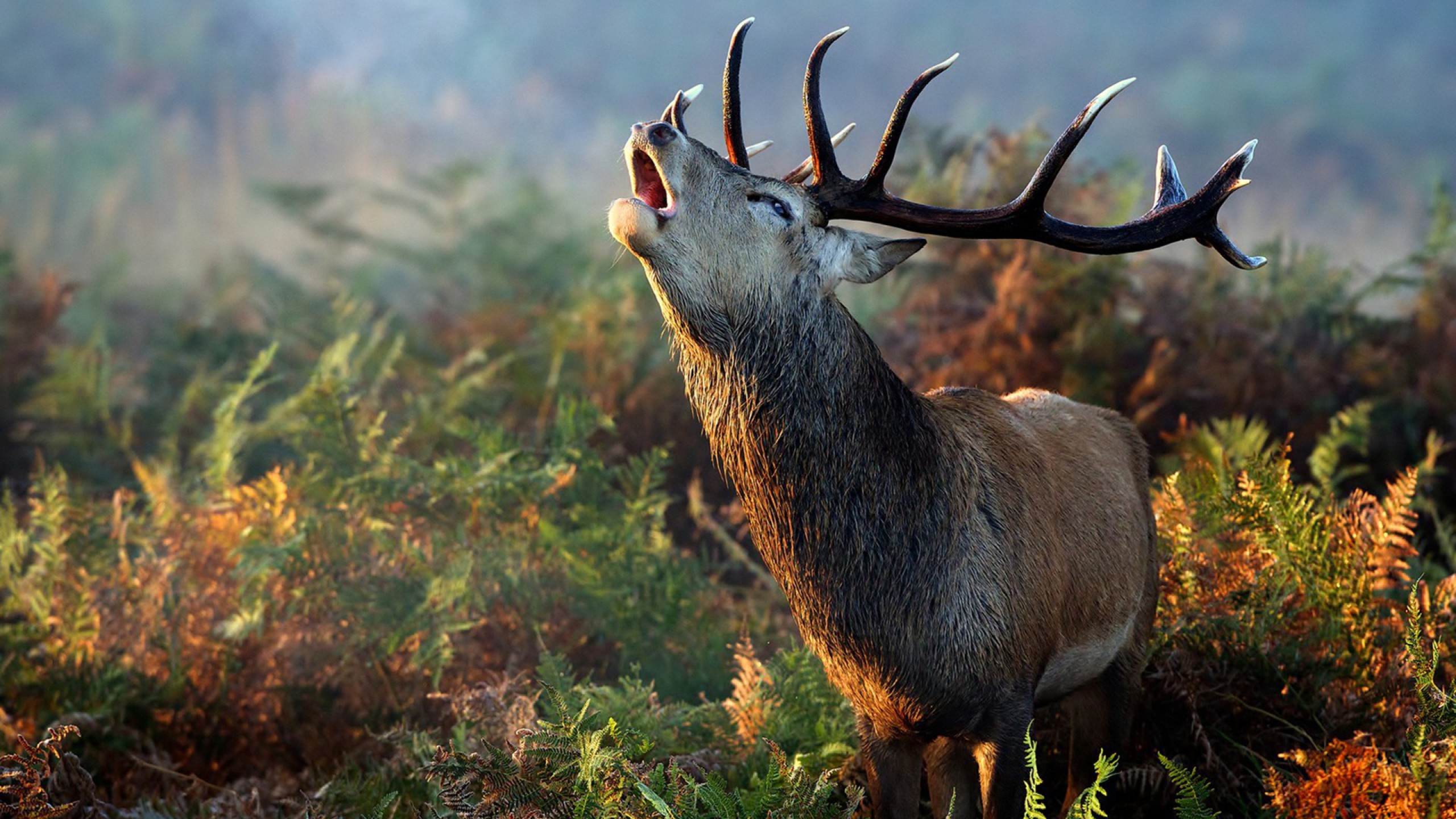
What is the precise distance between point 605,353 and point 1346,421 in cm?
397

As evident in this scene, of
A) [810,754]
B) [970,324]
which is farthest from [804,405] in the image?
Answer: [970,324]

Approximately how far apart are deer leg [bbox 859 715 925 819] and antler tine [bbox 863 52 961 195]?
4.77 ft

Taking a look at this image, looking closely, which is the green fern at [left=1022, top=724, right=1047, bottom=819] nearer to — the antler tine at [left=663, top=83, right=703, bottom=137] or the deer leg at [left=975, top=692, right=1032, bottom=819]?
the deer leg at [left=975, top=692, right=1032, bottom=819]

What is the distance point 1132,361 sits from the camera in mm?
6902

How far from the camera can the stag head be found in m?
3.18

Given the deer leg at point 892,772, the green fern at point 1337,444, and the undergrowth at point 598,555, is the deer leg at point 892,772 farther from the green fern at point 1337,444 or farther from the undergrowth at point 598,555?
the green fern at point 1337,444

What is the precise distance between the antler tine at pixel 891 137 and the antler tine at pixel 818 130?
0.09 meters

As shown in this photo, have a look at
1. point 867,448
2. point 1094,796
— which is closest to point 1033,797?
point 1094,796

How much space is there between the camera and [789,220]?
10.8 feet

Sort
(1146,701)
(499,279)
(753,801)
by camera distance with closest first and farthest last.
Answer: (753,801) < (1146,701) < (499,279)

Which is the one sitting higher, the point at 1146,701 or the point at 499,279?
the point at 499,279

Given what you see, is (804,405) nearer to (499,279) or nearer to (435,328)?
(435,328)

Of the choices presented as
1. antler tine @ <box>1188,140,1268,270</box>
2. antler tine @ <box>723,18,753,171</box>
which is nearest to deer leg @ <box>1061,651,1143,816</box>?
antler tine @ <box>1188,140,1268,270</box>

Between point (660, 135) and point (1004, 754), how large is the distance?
183cm
